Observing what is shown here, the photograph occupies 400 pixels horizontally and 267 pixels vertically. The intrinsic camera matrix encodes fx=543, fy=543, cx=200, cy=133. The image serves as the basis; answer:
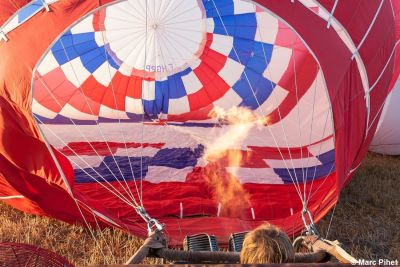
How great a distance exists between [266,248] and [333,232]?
161cm

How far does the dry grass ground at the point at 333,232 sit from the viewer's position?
272cm

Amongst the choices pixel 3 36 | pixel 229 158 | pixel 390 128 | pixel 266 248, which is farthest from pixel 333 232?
pixel 3 36

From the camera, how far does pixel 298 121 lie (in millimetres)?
3955

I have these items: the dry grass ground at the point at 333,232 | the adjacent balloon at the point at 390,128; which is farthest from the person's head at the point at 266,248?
the adjacent balloon at the point at 390,128

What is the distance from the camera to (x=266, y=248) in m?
1.52

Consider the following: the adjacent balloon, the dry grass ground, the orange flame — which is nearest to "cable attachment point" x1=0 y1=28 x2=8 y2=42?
the dry grass ground

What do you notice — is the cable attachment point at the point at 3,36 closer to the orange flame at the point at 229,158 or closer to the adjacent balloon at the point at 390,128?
the orange flame at the point at 229,158

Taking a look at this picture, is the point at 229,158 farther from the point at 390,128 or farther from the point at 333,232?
the point at 390,128

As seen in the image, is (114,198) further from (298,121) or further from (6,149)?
(298,121)

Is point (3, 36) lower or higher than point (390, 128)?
higher

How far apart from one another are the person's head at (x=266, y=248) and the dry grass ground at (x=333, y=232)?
3.83ft

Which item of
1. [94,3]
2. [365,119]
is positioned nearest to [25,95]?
[94,3]

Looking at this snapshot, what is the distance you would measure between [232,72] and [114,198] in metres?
1.39

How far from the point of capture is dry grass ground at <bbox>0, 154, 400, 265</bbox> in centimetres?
272
